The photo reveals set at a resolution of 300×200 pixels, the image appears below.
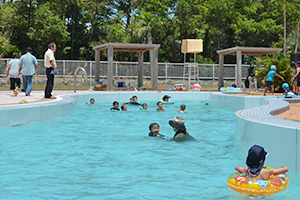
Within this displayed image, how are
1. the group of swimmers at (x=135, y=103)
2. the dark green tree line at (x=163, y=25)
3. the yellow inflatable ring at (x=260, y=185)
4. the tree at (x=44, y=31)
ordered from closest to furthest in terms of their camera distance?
1. the yellow inflatable ring at (x=260, y=185)
2. the group of swimmers at (x=135, y=103)
3. the tree at (x=44, y=31)
4. the dark green tree line at (x=163, y=25)

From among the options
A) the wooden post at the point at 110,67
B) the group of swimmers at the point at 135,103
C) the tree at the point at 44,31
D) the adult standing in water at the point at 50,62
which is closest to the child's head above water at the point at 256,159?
the adult standing in water at the point at 50,62

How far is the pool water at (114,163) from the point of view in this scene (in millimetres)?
4887

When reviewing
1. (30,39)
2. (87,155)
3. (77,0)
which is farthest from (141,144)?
(77,0)

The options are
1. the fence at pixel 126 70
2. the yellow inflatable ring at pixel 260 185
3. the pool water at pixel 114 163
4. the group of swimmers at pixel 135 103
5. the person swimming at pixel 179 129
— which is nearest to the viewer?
the yellow inflatable ring at pixel 260 185

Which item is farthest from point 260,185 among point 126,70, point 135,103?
point 126,70

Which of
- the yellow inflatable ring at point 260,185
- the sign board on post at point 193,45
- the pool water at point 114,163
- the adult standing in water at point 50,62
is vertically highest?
the sign board on post at point 193,45

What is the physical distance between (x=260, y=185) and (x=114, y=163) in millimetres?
2783

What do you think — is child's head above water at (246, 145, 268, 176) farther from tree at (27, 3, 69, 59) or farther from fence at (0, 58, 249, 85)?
tree at (27, 3, 69, 59)

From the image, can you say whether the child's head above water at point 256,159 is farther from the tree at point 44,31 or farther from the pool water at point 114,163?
the tree at point 44,31

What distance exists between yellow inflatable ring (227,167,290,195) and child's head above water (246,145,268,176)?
5.5 inches

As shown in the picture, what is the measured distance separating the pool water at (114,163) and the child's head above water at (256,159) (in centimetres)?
34

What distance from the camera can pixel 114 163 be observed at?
648 centimetres

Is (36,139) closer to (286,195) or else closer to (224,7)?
(286,195)

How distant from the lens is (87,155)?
704 centimetres
